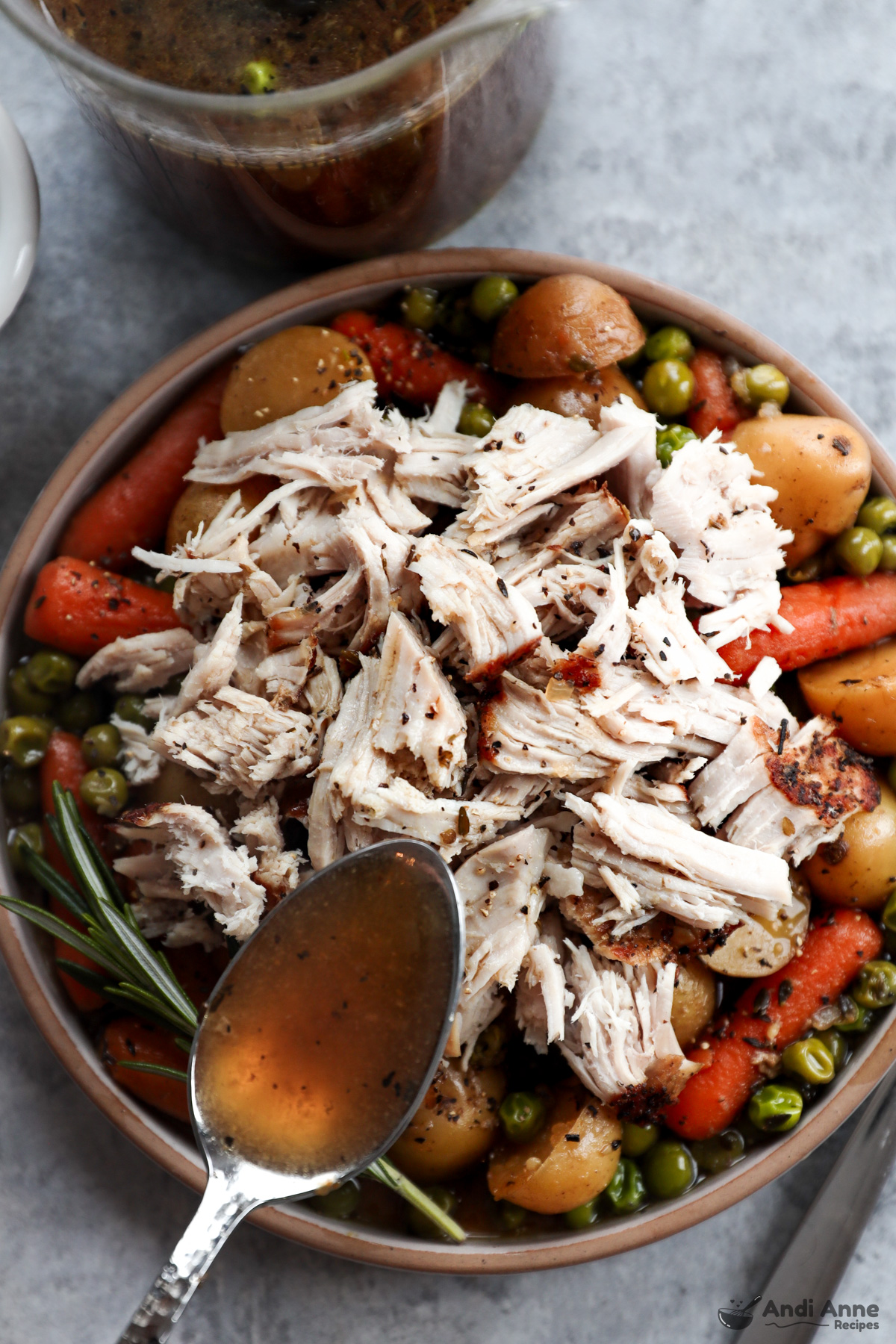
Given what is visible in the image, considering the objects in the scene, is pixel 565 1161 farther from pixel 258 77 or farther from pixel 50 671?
pixel 258 77

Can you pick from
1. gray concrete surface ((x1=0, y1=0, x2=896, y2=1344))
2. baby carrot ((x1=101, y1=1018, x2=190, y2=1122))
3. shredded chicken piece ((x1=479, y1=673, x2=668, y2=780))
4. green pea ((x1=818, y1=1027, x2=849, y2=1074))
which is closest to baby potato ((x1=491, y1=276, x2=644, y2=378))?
gray concrete surface ((x1=0, y1=0, x2=896, y2=1344))

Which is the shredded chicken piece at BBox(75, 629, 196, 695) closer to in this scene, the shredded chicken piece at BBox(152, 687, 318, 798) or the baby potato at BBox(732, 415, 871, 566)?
the shredded chicken piece at BBox(152, 687, 318, 798)

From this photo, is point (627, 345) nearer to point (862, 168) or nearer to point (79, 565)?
point (862, 168)

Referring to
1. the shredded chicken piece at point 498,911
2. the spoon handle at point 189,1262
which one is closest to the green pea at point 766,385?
the shredded chicken piece at point 498,911

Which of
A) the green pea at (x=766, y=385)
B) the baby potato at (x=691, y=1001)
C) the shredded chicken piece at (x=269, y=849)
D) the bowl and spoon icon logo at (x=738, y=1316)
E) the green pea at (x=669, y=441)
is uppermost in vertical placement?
the green pea at (x=766, y=385)

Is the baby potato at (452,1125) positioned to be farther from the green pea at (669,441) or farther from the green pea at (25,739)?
the green pea at (669,441)
